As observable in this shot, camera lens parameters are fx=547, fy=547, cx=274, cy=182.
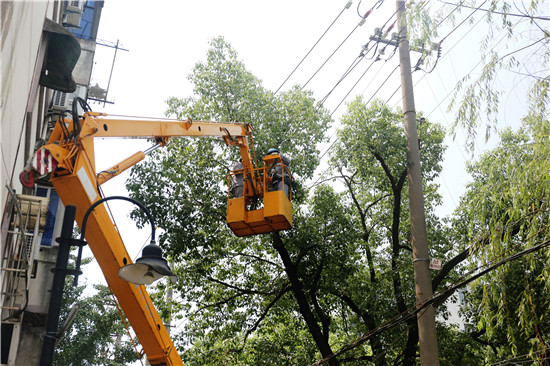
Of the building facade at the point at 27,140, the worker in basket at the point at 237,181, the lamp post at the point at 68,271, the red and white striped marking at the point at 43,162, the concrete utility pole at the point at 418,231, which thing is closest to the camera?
the lamp post at the point at 68,271

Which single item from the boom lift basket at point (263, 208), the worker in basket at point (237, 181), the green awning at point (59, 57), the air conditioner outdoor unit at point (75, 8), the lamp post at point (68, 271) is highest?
the air conditioner outdoor unit at point (75, 8)

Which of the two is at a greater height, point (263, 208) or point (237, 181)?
point (237, 181)

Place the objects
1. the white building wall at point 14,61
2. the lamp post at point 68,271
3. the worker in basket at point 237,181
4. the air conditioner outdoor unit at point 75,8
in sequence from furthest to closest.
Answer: the air conditioner outdoor unit at point 75,8 → the worker in basket at point 237,181 → the lamp post at point 68,271 → the white building wall at point 14,61

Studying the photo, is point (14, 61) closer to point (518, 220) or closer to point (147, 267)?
point (147, 267)

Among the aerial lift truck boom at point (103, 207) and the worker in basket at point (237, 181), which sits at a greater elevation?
the worker in basket at point (237, 181)

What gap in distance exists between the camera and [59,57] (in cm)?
1008

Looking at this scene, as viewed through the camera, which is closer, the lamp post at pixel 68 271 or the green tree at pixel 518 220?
the lamp post at pixel 68 271

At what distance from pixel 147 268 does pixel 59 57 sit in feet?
16.9

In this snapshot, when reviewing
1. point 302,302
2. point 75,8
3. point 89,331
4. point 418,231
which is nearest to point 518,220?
point 418,231

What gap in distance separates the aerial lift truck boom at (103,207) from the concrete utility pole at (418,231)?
275cm

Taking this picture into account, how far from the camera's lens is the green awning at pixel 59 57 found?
31.3 feet

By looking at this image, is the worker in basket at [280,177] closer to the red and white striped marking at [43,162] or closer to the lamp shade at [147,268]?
the red and white striped marking at [43,162]

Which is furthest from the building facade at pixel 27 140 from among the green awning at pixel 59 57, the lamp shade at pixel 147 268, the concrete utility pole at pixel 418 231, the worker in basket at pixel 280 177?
the concrete utility pole at pixel 418 231

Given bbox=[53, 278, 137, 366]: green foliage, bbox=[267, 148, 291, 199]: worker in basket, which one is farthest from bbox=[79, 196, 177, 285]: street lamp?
bbox=[53, 278, 137, 366]: green foliage
